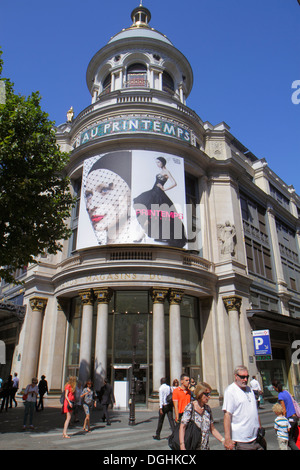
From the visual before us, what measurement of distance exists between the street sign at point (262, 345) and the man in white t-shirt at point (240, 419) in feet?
50.4

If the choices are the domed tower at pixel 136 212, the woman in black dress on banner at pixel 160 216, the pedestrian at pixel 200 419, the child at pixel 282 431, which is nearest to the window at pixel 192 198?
the domed tower at pixel 136 212

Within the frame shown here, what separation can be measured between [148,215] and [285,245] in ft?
64.5

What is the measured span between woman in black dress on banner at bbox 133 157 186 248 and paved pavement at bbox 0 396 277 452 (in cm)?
953

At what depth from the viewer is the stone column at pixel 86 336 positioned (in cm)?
1819

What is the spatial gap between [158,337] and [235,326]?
5734mm

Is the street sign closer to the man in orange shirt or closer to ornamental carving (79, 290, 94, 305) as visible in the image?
ornamental carving (79, 290, 94, 305)

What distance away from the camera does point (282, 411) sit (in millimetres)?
7000

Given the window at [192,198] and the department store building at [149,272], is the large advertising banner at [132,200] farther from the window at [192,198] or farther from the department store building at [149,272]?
the window at [192,198]

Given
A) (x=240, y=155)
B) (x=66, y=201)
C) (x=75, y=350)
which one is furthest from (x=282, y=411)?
(x=240, y=155)

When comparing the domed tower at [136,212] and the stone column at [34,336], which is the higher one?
the domed tower at [136,212]

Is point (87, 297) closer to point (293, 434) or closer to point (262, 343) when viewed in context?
point (262, 343)

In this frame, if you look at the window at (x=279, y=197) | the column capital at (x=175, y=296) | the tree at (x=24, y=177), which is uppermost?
the window at (x=279, y=197)

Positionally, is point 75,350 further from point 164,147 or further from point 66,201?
point 164,147

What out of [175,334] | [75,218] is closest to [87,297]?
[175,334]
